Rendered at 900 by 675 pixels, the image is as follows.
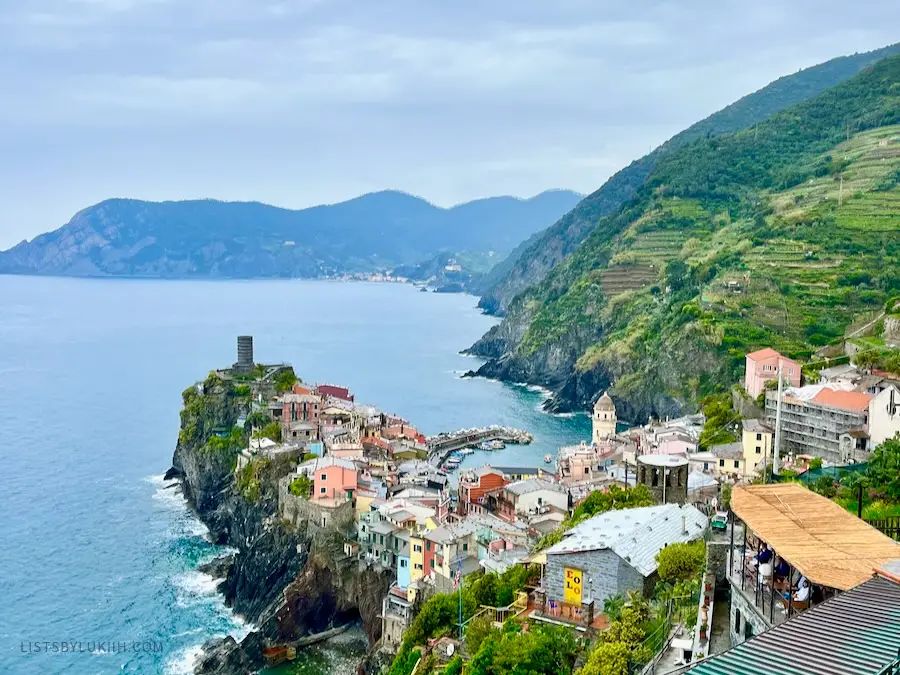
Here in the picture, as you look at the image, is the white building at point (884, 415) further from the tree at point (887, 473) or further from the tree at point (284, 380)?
the tree at point (284, 380)

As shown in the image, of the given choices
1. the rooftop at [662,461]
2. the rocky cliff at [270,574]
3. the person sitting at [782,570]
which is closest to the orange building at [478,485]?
the rocky cliff at [270,574]

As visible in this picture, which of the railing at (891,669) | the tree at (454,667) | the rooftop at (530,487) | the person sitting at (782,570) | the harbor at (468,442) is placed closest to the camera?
the railing at (891,669)

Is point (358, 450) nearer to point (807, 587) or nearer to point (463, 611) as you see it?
point (463, 611)

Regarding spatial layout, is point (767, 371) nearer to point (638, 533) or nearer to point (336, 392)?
point (638, 533)

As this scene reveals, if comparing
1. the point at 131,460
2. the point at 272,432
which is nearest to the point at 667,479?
the point at 272,432

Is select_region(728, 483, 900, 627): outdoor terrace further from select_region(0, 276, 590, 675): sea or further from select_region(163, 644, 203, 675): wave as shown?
select_region(163, 644, 203, 675): wave

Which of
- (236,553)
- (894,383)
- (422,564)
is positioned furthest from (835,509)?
(236,553)
